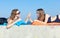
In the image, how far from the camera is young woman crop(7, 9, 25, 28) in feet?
22.0

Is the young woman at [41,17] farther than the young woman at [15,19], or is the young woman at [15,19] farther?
the young woman at [15,19]

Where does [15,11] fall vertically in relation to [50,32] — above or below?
above

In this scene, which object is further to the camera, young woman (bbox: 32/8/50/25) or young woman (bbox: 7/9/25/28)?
young woman (bbox: 7/9/25/28)

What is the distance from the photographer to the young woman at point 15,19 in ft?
22.0

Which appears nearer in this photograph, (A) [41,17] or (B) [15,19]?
(A) [41,17]

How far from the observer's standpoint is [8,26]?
6938mm

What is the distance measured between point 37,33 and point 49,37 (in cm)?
35

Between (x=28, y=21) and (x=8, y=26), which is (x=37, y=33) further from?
(x=8, y=26)

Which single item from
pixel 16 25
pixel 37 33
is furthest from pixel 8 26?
pixel 37 33

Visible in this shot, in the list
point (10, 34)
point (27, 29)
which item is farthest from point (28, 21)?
point (10, 34)

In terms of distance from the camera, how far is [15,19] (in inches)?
267

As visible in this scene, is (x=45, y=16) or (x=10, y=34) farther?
(x=10, y=34)

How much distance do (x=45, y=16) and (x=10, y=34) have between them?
1.21 meters

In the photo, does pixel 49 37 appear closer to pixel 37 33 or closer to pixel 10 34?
pixel 37 33
